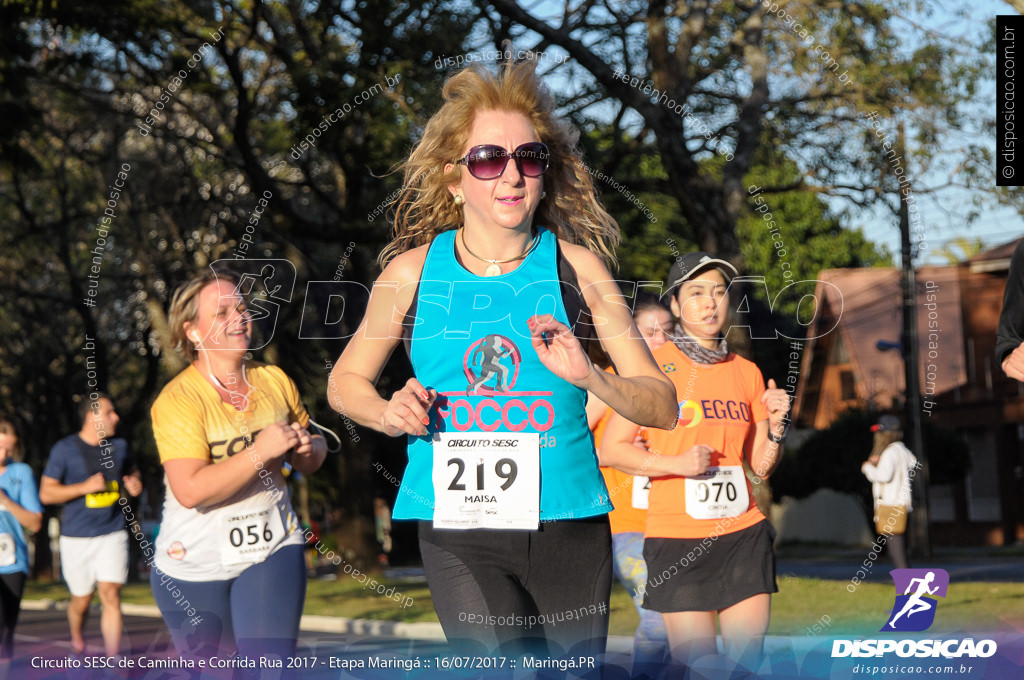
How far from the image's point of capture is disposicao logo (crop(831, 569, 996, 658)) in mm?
4754

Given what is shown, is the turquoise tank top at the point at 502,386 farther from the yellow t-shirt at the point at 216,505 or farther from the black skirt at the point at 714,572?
the black skirt at the point at 714,572

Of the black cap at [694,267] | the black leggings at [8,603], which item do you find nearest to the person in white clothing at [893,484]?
the black cap at [694,267]

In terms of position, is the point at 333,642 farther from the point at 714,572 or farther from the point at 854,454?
the point at 854,454

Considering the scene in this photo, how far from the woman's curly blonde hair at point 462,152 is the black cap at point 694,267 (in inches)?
69.4

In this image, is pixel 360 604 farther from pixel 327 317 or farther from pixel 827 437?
pixel 827 437

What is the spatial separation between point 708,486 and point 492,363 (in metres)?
2.22

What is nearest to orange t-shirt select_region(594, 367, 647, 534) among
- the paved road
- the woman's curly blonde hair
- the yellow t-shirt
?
the paved road

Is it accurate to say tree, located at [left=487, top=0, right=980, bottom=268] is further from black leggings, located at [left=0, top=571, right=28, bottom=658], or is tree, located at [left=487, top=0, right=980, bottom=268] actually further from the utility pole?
black leggings, located at [left=0, top=571, right=28, bottom=658]

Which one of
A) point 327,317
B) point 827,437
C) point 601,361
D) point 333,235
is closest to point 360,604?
point 333,235

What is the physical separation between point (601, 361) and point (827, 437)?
26.5 meters

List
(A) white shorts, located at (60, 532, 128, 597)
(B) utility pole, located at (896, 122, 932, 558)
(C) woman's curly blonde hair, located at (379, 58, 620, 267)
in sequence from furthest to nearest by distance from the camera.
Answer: (B) utility pole, located at (896, 122, 932, 558) → (A) white shorts, located at (60, 532, 128, 597) → (C) woman's curly blonde hair, located at (379, 58, 620, 267)

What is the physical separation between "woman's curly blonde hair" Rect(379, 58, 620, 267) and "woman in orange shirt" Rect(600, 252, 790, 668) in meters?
1.55

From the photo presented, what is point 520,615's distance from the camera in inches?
113

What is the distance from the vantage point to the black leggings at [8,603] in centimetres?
781
